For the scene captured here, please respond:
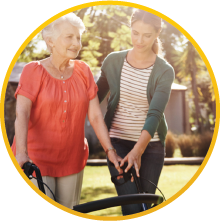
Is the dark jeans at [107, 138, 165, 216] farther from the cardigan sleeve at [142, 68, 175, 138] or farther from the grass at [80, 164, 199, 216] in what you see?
the grass at [80, 164, 199, 216]

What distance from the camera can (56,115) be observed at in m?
1.74

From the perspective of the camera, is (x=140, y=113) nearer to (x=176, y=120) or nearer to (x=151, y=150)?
(x=151, y=150)

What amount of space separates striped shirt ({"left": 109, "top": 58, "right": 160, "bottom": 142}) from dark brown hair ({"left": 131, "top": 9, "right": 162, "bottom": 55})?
0.14m

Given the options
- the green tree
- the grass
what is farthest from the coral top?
the green tree

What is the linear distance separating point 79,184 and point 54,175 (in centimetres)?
18

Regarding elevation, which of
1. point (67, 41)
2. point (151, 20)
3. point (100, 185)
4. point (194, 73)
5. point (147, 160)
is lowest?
point (100, 185)

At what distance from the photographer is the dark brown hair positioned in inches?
73.7

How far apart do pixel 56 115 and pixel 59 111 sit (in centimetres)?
3

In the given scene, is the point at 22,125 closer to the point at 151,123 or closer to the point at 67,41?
the point at 67,41

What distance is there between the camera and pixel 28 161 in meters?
1.56

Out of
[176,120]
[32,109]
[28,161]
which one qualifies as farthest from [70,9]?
[176,120]

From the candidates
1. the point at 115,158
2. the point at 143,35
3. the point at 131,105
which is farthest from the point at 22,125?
the point at 143,35

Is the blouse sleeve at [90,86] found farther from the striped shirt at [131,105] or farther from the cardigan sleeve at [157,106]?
the cardigan sleeve at [157,106]

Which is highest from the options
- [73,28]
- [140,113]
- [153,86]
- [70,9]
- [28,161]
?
[70,9]
